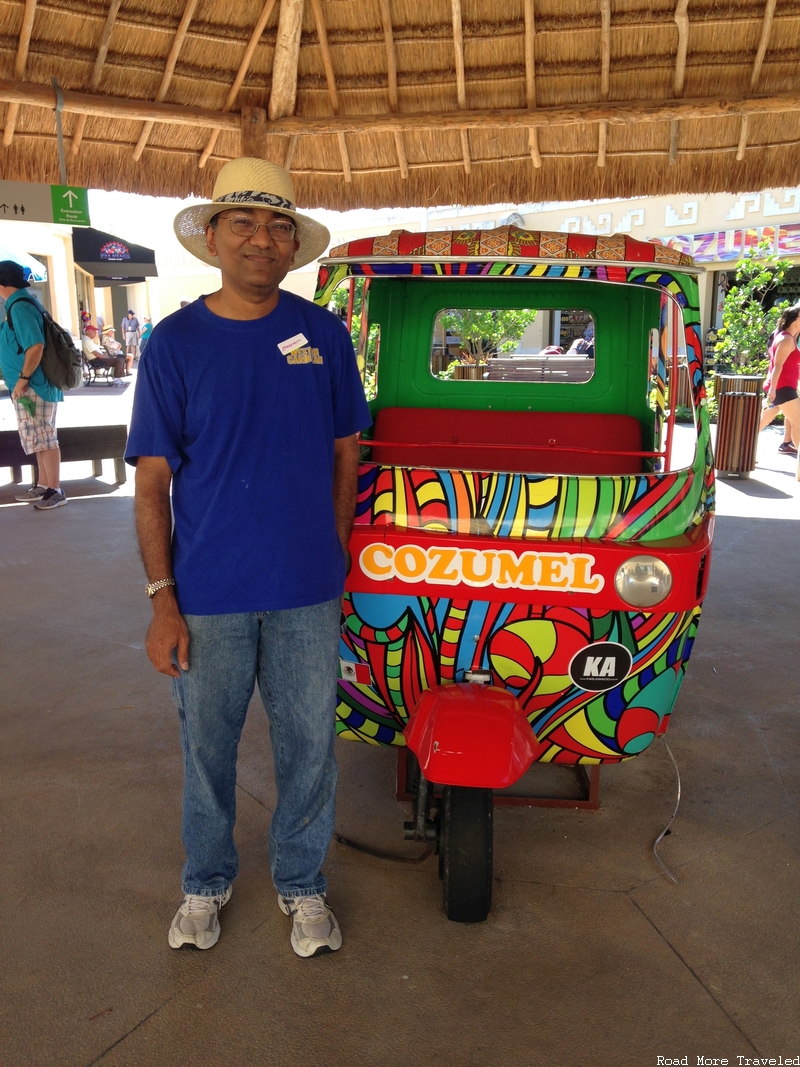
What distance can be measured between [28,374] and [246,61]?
3.28 meters

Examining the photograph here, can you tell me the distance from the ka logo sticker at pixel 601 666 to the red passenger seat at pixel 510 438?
3.34 feet

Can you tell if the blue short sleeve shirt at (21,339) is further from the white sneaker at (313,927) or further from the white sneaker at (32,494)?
the white sneaker at (313,927)

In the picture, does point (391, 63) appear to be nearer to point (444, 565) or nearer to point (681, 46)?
point (681, 46)

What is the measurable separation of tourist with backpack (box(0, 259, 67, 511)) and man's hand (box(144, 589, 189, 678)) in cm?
609

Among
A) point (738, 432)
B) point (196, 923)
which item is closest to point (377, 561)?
point (196, 923)

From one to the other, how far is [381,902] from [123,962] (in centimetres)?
79

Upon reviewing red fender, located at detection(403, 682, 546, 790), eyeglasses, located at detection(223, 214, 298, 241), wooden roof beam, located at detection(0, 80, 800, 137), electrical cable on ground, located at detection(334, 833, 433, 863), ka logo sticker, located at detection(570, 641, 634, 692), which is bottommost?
electrical cable on ground, located at detection(334, 833, 433, 863)

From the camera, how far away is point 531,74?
6250 millimetres

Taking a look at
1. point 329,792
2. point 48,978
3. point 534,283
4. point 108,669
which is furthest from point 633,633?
point 108,669

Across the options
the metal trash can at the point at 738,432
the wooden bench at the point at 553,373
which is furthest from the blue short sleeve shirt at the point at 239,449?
the metal trash can at the point at 738,432

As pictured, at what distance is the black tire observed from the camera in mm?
2469

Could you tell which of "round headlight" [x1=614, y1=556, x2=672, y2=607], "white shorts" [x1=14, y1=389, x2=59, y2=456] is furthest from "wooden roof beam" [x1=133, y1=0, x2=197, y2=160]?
"round headlight" [x1=614, y1=556, x2=672, y2=607]

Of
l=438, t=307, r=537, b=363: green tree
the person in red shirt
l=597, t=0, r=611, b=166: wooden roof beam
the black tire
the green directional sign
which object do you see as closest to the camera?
the black tire

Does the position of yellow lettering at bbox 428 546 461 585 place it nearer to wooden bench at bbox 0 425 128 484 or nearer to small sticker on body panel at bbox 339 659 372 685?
small sticker on body panel at bbox 339 659 372 685
